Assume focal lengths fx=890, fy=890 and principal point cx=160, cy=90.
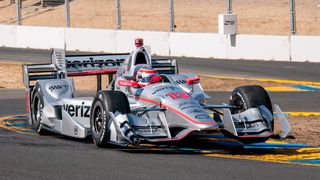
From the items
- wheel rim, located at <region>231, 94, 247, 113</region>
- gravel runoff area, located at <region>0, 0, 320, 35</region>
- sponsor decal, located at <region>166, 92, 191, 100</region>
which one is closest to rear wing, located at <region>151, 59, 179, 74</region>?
wheel rim, located at <region>231, 94, 247, 113</region>

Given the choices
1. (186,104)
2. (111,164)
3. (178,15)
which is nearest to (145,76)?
(186,104)

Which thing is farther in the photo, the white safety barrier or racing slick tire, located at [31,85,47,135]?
the white safety barrier

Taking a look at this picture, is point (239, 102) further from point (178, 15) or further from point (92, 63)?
point (178, 15)

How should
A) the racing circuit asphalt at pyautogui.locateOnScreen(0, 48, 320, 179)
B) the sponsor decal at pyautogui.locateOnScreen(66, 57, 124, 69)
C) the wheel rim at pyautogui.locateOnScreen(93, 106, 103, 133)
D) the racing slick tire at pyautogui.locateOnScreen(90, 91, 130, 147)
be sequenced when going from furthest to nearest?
the sponsor decal at pyautogui.locateOnScreen(66, 57, 124, 69)
the wheel rim at pyautogui.locateOnScreen(93, 106, 103, 133)
the racing slick tire at pyautogui.locateOnScreen(90, 91, 130, 147)
the racing circuit asphalt at pyautogui.locateOnScreen(0, 48, 320, 179)

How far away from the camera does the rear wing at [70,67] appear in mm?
15000

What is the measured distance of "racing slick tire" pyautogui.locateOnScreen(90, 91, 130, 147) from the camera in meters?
11.8

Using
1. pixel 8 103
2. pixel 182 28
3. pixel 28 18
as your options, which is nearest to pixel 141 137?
pixel 8 103

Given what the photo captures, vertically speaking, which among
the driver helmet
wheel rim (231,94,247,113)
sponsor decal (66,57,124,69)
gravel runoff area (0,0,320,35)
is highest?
gravel runoff area (0,0,320,35)

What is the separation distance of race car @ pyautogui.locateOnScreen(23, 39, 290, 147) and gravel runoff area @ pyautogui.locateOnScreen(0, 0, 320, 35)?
28189 millimetres

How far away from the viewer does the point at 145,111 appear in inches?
475

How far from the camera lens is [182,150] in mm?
11922

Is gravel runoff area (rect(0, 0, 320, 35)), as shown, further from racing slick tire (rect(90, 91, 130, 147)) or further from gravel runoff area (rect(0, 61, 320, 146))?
racing slick tire (rect(90, 91, 130, 147))

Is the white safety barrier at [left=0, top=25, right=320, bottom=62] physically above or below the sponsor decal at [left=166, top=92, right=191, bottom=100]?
above

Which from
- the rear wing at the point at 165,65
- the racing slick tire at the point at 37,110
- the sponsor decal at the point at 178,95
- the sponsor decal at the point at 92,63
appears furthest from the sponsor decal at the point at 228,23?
the sponsor decal at the point at 178,95
